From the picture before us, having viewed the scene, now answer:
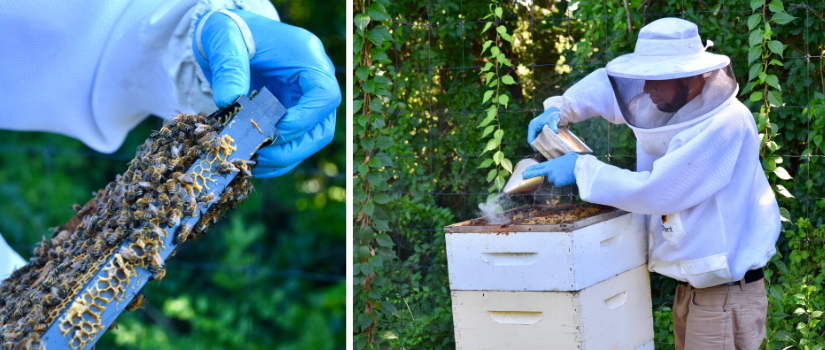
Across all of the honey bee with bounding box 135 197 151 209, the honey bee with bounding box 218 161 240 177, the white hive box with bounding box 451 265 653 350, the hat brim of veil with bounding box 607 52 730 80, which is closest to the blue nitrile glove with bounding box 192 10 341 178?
the honey bee with bounding box 218 161 240 177

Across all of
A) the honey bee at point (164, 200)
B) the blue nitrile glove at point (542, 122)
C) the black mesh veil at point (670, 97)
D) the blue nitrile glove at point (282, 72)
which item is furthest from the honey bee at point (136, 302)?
the black mesh veil at point (670, 97)

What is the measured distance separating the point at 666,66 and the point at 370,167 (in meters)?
1.63

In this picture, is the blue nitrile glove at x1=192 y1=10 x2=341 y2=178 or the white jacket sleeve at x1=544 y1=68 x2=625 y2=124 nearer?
the blue nitrile glove at x1=192 y1=10 x2=341 y2=178

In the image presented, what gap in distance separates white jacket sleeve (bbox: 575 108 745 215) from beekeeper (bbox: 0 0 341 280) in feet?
3.76

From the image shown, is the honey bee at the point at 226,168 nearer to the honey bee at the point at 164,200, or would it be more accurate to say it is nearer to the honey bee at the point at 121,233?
the honey bee at the point at 164,200

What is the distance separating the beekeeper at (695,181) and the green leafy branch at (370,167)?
1040mm

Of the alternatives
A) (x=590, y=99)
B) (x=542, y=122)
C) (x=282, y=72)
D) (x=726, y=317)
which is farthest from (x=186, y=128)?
(x=726, y=317)

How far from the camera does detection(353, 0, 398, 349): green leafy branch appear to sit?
9.53 feet

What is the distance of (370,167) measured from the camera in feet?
10.2

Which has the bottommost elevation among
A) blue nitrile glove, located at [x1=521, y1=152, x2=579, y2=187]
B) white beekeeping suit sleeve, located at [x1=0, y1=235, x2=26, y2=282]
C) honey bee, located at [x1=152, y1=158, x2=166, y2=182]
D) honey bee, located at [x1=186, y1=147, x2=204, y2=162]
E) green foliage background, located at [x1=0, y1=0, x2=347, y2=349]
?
green foliage background, located at [x1=0, y1=0, x2=347, y2=349]

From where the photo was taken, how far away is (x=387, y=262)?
336 centimetres

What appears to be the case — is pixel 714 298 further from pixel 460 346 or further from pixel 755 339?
pixel 460 346

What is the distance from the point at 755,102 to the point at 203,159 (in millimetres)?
2693

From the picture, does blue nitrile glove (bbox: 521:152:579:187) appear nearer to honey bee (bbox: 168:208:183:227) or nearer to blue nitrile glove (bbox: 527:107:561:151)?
blue nitrile glove (bbox: 527:107:561:151)
